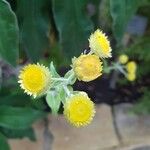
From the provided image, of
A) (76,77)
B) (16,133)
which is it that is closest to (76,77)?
(76,77)

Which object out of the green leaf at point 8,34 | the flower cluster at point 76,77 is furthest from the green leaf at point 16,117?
the flower cluster at point 76,77

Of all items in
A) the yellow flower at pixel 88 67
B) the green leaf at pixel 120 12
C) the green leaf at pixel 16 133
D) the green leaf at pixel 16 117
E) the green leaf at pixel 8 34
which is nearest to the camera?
the yellow flower at pixel 88 67

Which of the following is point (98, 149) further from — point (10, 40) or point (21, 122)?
point (10, 40)

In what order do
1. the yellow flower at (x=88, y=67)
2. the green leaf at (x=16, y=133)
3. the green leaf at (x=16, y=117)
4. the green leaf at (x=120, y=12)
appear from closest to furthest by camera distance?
the yellow flower at (x=88, y=67), the green leaf at (x=120, y=12), the green leaf at (x=16, y=117), the green leaf at (x=16, y=133)

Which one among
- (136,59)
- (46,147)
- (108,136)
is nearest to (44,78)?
(46,147)

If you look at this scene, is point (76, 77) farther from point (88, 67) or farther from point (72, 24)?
point (72, 24)

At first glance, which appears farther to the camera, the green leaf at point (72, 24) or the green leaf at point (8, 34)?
the green leaf at point (72, 24)

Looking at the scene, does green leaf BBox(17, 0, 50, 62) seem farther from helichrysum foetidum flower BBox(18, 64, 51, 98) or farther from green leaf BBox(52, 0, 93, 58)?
helichrysum foetidum flower BBox(18, 64, 51, 98)

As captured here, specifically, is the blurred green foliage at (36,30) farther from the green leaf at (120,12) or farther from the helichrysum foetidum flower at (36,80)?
the helichrysum foetidum flower at (36,80)
